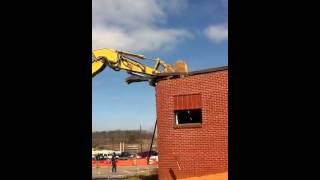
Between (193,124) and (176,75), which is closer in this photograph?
(193,124)

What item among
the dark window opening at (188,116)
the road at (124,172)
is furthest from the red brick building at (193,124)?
the road at (124,172)

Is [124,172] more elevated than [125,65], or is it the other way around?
[125,65]

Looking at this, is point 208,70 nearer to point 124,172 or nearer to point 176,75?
point 176,75

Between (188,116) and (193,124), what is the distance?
2.04ft

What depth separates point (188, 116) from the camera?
16.7m

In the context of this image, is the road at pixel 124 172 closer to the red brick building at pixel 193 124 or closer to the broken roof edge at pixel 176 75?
the red brick building at pixel 193 124

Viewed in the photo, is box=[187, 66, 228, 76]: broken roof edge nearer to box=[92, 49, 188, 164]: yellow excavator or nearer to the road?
box=[92, 49, 188, 164]: yellow excavator

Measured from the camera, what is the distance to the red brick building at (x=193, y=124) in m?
15.5

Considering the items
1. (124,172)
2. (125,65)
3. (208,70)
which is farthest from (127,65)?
(124,172)

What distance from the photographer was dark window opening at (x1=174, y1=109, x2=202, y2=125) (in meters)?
Result: 16.4
